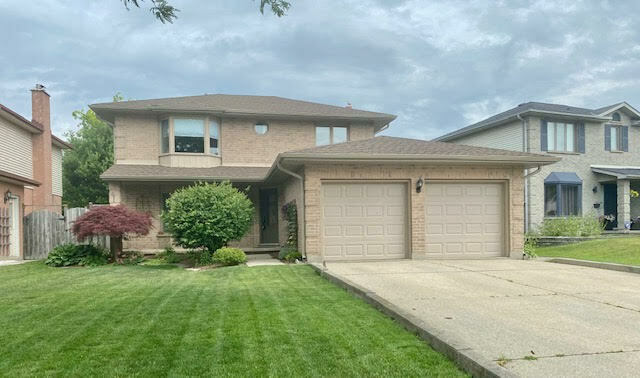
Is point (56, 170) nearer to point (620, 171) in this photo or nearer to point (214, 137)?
point (214, 137)

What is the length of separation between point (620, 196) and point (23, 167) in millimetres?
27957

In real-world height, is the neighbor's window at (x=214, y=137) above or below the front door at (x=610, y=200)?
above

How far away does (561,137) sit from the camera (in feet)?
74.2

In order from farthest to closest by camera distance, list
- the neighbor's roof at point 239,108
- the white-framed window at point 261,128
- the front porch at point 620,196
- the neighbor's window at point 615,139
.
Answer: the neighbor's window at point 615,139 < the front porch at point 620,196 < the white-framed window at point 261,128 < the neighbor's roof at point 239,108

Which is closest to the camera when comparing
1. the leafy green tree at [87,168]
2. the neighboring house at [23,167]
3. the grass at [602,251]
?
the grass at [602,251]

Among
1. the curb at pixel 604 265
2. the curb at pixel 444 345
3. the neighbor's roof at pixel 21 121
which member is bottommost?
the curb at pixel 604 265

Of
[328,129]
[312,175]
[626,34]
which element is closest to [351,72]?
[328,129]

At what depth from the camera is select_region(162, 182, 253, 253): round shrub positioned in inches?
515

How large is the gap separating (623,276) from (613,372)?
7198 millimetres

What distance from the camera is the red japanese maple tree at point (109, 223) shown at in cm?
1304

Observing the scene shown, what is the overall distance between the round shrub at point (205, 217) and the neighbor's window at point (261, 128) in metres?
6.50

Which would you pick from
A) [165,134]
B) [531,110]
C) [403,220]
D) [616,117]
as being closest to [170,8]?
[403,220]

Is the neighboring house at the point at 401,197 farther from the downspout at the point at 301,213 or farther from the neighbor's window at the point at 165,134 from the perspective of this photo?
the neighbor's window at the point at 165,134

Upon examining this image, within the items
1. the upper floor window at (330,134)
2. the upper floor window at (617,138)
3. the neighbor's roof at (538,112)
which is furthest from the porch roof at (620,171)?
the upper floor window at (330,134)
